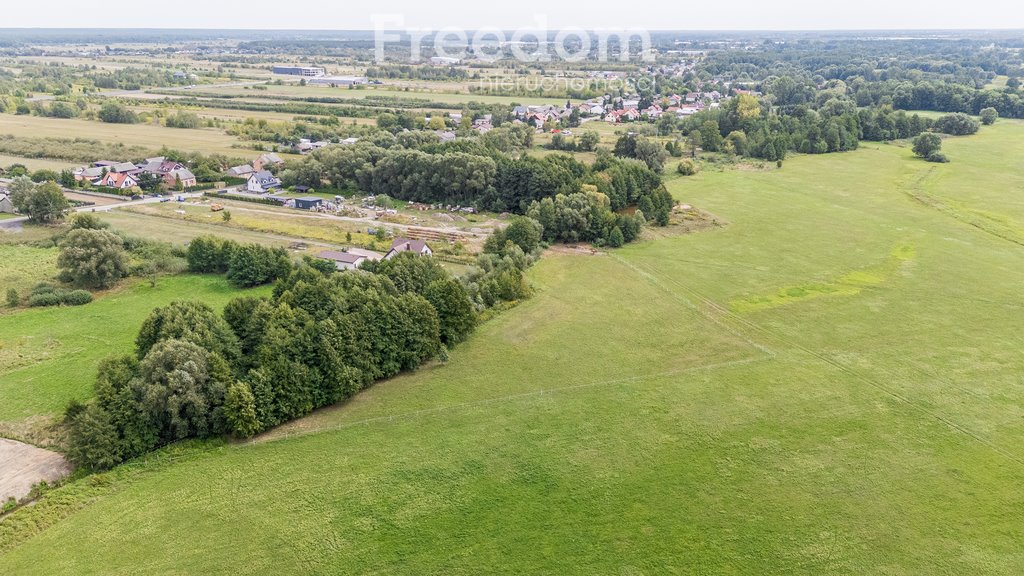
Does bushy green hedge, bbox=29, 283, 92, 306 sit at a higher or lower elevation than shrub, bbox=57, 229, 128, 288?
lower

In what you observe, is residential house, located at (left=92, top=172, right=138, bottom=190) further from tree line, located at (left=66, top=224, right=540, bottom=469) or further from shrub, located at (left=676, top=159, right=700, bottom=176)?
shrub, located at (left=676, top=159, right=700, bottom=176)

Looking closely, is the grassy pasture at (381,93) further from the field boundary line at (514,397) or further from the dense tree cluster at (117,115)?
the field boundary line at (514,397)

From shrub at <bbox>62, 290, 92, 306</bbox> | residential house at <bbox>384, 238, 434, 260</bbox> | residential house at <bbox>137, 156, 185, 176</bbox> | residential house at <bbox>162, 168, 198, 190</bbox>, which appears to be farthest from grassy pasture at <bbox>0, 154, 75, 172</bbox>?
residential house at <bbox>384, 238, 434, 260</bbox>

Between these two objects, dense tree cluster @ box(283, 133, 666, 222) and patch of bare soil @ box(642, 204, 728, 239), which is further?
dense tree cluster @ box(283, 133, 666, 222)

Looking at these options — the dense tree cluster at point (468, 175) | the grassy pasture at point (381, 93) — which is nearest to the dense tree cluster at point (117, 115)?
the grassy pasture at point (381, 93)

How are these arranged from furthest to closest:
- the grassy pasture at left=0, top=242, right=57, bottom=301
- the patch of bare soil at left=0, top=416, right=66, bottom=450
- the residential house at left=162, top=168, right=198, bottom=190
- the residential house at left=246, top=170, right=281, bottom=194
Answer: the residential house at left=162, top=168, right=198, bottom=190 → the residential house at left=246, top=170, right=281, bottom=194 → the grassy pasture at left=0, top=242, right=57, bottom=301 → the patch of bare soil at left=0, top=416, right=66, bottom=450

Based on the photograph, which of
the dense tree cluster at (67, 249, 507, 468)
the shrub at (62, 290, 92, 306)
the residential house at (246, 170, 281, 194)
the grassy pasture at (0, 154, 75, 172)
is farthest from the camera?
the grassy pasture at (0, 154, 75, 172)
